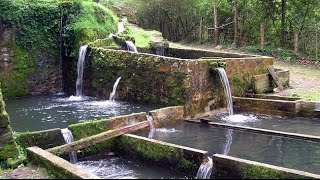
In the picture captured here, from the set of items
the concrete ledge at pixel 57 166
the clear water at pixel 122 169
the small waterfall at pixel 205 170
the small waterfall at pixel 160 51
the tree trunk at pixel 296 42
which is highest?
the tree trunk at pixel 296 42

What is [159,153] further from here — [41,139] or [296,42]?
[296,42]

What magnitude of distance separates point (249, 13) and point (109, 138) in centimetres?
1969

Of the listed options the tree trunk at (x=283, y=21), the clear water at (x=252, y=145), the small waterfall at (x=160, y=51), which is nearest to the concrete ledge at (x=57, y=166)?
the clear water at (x=252, y=145)

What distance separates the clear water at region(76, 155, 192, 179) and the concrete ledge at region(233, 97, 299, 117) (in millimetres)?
5438

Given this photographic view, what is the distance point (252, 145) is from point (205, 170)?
2.14 meters

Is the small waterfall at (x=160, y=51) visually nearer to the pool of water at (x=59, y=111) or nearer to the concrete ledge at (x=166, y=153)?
the pool of water at (x=59, y=111)

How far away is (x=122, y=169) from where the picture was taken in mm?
7250

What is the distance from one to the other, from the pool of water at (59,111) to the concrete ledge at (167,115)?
36.9 inches

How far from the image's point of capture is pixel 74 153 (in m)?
7.88

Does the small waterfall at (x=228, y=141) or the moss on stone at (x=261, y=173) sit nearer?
the moss on stone at (x=261, y=173)

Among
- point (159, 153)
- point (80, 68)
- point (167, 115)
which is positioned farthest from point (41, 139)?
point (80, 68)

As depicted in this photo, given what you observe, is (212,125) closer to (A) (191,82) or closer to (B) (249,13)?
(A) (191,82)

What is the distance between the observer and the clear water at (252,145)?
7.61 metres

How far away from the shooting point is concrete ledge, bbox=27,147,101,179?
571 cm
